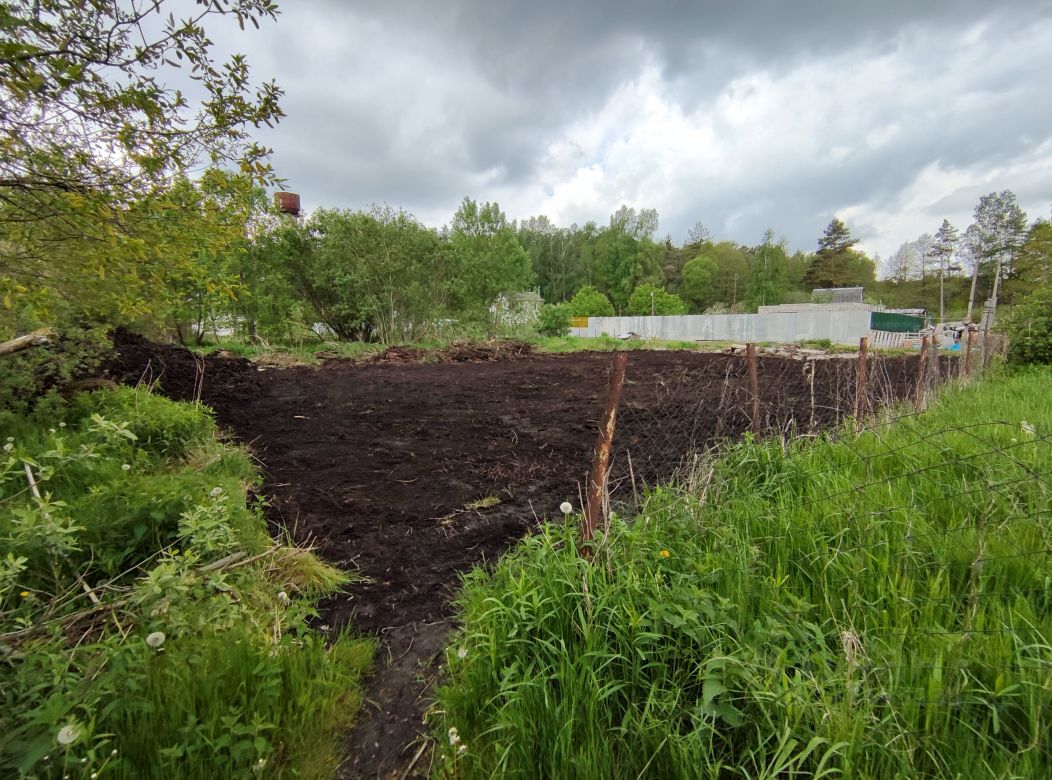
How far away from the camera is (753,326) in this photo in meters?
25.2

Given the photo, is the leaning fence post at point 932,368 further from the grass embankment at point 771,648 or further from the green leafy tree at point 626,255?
the green leafy tree at point 626,255

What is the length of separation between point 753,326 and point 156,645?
2839 centimetres

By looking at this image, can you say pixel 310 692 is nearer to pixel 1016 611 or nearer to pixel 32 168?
pixel 1016 611

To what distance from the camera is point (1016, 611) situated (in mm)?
1350

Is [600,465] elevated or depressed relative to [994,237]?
depressed

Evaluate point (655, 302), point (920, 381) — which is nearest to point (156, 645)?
point (920, 381)

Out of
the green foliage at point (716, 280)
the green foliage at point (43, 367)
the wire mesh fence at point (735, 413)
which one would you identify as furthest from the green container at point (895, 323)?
the green foliage at point (43, 367)

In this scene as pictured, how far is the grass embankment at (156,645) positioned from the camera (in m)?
1.14

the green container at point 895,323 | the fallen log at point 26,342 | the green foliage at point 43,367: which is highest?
the fallen log at point 26,342

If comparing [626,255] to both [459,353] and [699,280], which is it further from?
[459,353]

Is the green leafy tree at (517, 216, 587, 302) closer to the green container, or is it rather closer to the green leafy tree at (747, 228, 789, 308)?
the green leafy tree at (747, 228, 789, 308)

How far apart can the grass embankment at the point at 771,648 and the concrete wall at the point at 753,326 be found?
2203 centimetres

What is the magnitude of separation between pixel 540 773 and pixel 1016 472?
299 centimetres

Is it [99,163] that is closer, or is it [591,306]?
[99,163]
